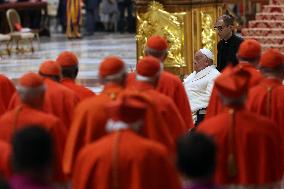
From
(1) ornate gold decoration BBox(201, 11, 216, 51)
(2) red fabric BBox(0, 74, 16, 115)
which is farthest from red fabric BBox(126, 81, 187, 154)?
(1) ornate gold decoration BBox(201, 11, 216, 51)

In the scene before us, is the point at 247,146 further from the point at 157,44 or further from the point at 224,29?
the point at 224,29

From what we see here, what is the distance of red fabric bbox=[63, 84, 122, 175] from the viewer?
6.55 meters

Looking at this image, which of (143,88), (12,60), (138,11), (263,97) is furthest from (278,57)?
(12,60)

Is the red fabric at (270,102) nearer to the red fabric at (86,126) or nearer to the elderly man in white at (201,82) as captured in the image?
the red fabric at (86,126)

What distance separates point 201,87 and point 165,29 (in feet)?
13.7

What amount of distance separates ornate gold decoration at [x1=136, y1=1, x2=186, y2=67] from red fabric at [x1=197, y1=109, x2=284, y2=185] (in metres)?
8.73

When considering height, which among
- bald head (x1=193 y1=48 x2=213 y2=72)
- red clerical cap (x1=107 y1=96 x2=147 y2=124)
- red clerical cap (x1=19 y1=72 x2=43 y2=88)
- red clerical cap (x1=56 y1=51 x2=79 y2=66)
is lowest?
bald head (x1=193 y1=48 x2=213 y2=72)

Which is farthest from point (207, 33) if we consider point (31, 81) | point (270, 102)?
point (31, 81)

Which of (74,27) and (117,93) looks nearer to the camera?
(117,93)

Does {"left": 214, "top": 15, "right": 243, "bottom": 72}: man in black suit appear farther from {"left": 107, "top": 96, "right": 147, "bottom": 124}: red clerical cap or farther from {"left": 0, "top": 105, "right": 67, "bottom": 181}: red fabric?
{"left": 107, "top": 96, "right": 147, "bottom": 124}: red clerical cap

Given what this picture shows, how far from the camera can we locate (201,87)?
36.2 feet

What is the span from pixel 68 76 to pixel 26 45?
20.8 metres

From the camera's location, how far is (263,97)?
7559 mm

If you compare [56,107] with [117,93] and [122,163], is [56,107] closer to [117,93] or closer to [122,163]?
[117,93]
